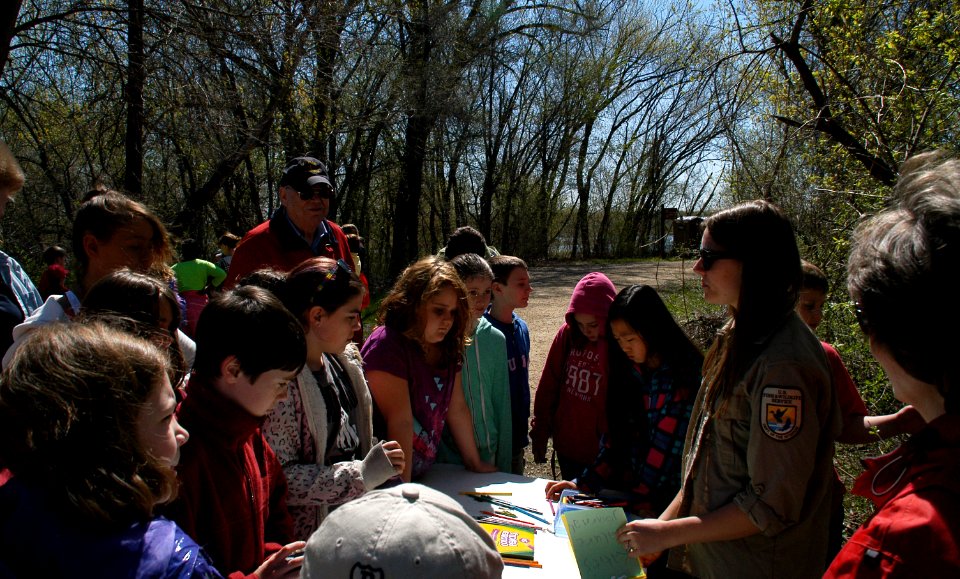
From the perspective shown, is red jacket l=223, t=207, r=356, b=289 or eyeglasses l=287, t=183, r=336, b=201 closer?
red jacket l=223, t=207, r=356, b=289

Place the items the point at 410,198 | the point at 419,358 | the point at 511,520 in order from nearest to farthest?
1. the point at 511,520
2. the point at 419,358
3. the point at 410,198

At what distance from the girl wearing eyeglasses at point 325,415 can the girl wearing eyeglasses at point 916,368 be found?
1336mm

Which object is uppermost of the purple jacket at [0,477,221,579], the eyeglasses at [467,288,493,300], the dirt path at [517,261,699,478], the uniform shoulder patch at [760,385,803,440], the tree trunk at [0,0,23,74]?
the tree trunk at [0,0,23,74]

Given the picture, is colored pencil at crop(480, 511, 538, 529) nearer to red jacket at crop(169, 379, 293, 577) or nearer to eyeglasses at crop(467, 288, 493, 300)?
red jacket at crop(169, 379, 293, 577)

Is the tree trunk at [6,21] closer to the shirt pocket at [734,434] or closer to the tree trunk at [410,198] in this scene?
the shirt pocket at [734,434]

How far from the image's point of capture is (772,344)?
158cm

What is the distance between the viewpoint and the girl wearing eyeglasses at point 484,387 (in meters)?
2.83

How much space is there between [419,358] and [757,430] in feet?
4.41

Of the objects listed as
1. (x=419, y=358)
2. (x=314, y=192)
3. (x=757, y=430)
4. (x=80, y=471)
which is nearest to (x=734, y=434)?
(x=757, y=430)

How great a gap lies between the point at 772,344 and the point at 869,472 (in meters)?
0.51

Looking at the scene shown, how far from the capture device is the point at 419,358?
2457 millimetres

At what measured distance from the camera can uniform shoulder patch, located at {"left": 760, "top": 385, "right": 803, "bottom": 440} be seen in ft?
4.93

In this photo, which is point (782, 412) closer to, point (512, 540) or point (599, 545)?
point (599, 545)

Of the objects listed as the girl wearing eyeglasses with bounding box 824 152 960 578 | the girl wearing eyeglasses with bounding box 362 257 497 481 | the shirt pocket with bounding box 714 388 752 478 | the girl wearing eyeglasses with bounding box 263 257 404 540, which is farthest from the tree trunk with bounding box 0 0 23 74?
the girl wearing eyeglasses with bounding box 824 152 960 578
